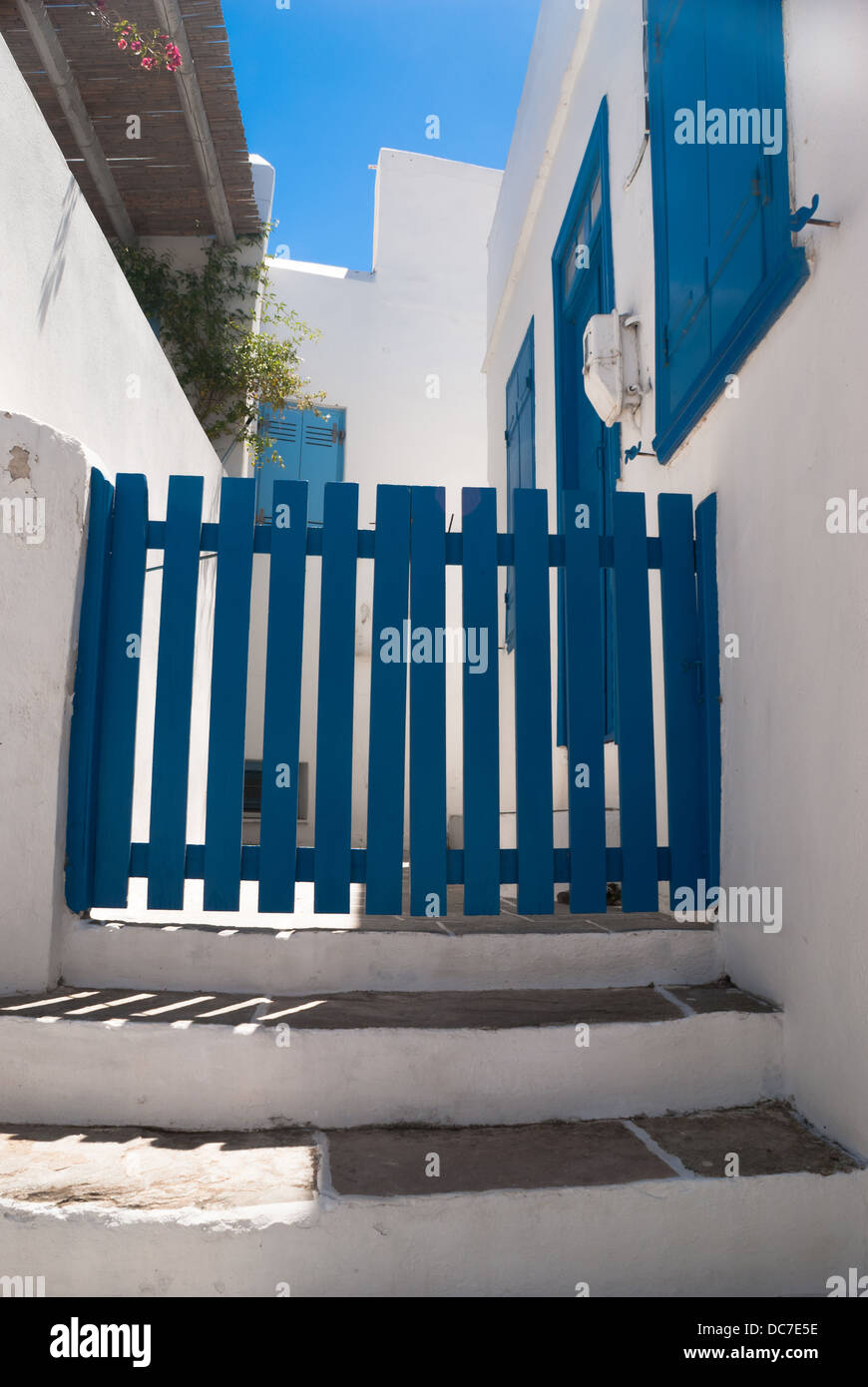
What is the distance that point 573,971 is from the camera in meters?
3.04

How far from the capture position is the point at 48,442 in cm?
301

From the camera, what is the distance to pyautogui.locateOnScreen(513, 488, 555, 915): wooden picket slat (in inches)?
A: 121

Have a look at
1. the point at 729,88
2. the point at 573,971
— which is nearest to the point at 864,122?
the point at 729,88

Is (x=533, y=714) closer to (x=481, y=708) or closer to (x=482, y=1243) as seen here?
(x=481, y=708)

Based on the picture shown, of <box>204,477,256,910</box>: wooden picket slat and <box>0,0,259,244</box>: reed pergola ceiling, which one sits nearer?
<box>204,477,256,910</box>: wooden picket slat

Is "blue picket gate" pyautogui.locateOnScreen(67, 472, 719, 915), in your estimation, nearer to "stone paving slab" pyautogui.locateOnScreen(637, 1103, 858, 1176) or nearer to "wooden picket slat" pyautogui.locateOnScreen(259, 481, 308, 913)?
"wooden picket slat" pyautogui.locateOnScreen(259, 481, 308, 913)

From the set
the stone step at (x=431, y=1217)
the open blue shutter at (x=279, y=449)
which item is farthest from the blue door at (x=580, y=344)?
the open blue shutter at (x=279, y=449)

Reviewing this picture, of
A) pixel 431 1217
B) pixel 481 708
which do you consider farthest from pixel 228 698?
pixel 431 1217

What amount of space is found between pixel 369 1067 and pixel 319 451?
9.00 metres

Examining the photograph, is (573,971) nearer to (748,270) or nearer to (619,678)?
(619,678)

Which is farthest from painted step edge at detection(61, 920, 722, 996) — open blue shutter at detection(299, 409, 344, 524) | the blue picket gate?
open blue shutter at detection(299, 409, 344, 524)

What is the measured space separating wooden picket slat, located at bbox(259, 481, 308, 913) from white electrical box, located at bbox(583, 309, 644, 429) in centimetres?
169

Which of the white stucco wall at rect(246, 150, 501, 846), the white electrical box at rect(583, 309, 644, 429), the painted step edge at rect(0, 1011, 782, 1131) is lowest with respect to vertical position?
the painted step edge at rect(0, 1011, 782, 1131)
